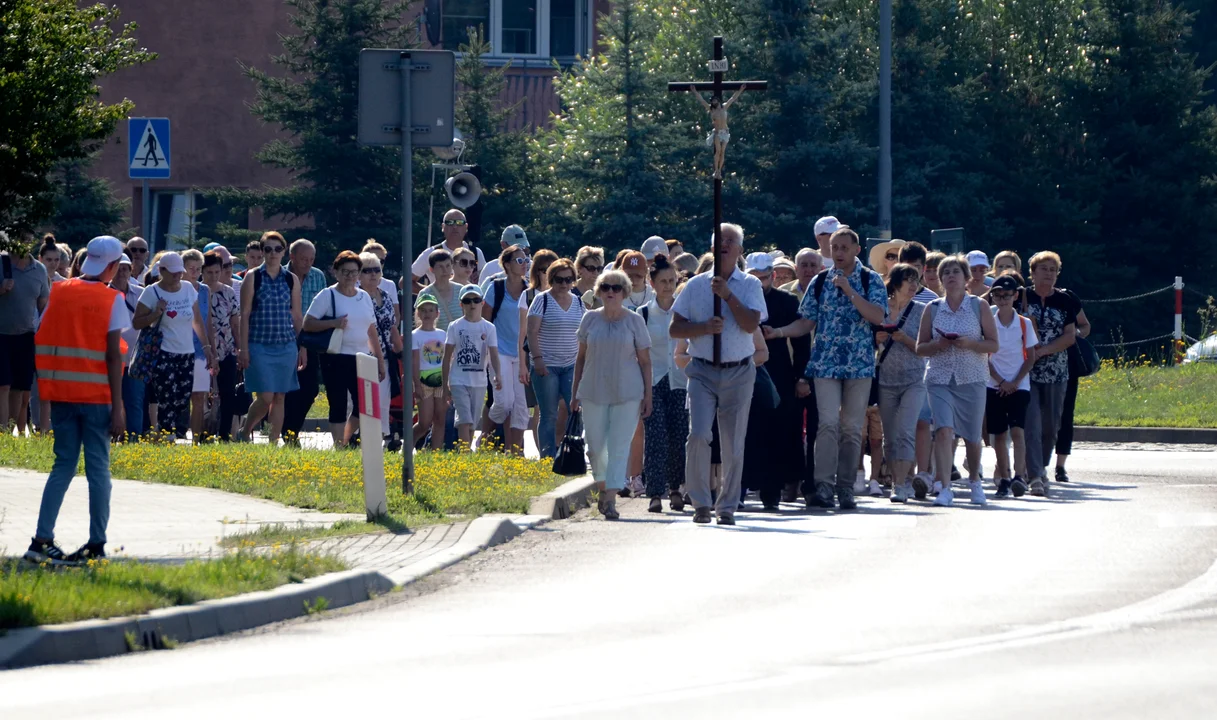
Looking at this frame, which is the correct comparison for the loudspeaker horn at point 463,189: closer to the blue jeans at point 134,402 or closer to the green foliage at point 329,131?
the blue jeans at point 134,402

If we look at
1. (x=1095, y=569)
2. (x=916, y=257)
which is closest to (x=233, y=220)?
(x=916, y=257)

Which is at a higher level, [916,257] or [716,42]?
[716,42]

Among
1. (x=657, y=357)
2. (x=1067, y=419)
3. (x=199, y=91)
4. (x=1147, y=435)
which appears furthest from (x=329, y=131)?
(x=657, y=357)

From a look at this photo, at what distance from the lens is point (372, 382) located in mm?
13438

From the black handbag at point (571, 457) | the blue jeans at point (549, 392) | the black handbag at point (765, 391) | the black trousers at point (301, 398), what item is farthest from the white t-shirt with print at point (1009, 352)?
the black trousers at point (301, 398)

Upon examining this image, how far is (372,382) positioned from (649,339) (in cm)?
242

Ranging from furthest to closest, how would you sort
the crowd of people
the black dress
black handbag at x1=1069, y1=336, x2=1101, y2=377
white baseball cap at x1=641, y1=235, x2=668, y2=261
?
1. white baseball cap at x1=641, y1=235, x2=668, y2=261
2. black handbag at x1=1069, y1=336, x2=1101, y2=377
3. the black dress
4. the crowd of people

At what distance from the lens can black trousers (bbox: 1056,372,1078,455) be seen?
17906mm

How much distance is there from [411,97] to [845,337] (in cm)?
362

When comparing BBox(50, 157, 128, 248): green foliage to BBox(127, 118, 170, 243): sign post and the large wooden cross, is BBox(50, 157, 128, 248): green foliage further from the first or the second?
the large wooden cross

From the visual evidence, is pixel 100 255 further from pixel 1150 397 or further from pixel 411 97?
pixel 1150 397

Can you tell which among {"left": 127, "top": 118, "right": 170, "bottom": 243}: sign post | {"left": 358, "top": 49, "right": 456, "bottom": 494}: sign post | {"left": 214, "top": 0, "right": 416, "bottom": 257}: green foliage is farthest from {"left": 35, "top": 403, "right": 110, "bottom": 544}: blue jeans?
{"left": 214, "top": 0, "right": 416, "bottom": 257}: green foliage

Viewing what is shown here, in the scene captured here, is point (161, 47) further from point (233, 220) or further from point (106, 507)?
point (106, 507)

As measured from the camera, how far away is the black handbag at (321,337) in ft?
60.4
